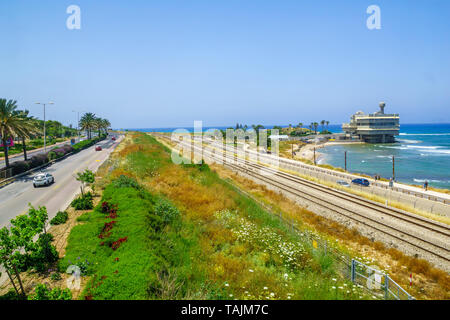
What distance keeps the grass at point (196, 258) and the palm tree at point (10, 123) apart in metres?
23.6

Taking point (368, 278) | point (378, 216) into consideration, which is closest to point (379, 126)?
point (378, 216)

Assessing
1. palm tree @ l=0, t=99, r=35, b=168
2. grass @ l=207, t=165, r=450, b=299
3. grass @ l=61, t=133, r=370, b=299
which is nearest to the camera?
grass @ l=61, t=133, r=370, b=299

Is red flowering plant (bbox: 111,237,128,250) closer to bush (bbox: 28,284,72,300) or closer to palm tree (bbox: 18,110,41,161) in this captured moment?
bush (bbox: 28,284,72,300)

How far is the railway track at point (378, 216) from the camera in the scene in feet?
59.8

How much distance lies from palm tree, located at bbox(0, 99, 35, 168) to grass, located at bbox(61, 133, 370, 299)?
23559mm

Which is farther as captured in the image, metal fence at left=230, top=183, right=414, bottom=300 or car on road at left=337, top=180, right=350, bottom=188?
car on road at left=337, top=180, right=350, bottom=188

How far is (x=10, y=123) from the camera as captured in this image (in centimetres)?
3288

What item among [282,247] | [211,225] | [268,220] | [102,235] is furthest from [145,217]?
[268,220]

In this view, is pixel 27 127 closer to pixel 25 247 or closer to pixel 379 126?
pixel 25 247

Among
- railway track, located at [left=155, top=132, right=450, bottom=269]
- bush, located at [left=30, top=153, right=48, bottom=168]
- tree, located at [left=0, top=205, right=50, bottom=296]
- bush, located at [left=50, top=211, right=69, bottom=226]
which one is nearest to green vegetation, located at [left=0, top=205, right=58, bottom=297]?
tree, located at [left=0, top=205, right=50, bottom=296]

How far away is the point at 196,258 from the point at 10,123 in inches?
1357

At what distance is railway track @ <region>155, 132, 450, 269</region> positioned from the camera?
18.2 meters
